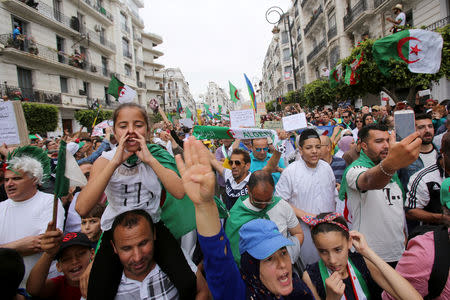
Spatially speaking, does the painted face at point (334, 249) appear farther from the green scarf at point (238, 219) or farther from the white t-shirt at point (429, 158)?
the white t-shirt at point (429, 158)

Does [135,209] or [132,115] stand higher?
[132,115]

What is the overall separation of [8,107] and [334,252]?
374 centimetres

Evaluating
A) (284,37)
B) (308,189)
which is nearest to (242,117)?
(308,189)

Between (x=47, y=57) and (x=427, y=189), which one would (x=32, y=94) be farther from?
(x=427, y=189)

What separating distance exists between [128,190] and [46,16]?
992 inches

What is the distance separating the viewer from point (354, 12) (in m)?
21.3

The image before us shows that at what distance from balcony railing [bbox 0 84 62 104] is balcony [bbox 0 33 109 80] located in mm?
2134

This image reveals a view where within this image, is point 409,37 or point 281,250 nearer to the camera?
point 281,250

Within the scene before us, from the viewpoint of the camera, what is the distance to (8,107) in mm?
3029

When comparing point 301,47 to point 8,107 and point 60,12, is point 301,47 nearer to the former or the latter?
point 60,12

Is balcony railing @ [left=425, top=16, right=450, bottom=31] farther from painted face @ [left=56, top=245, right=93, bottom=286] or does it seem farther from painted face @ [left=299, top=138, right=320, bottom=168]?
painted face @ [left=56, top=245, right=93, bottom=286]

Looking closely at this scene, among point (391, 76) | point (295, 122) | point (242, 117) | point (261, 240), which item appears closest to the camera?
point (261, 240)

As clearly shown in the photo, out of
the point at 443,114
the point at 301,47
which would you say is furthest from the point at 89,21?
the point at 443,114

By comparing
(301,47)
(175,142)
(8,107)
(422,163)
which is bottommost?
(422,163)
